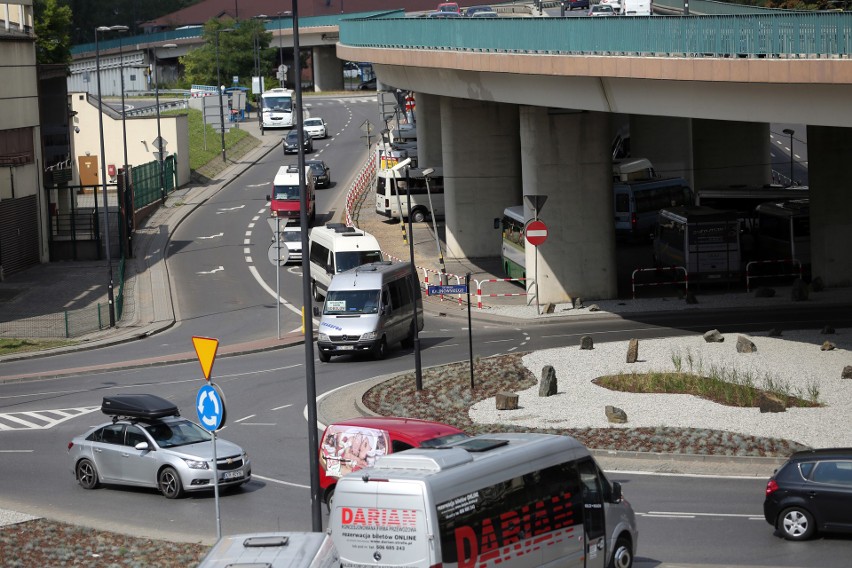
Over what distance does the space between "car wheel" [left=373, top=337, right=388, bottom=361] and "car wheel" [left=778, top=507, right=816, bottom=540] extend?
1907cm

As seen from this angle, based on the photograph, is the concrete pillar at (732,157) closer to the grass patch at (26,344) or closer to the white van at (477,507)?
the grass patch at (26,344)

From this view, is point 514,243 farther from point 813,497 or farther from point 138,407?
point 813,497

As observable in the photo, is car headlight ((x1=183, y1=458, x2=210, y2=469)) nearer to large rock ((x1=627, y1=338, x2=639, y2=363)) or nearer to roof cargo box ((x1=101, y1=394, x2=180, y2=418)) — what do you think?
roof cargo box ((x1=101, y1=394, x2=180, y2=418))

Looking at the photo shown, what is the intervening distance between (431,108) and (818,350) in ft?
128

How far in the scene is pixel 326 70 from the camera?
136125 mm

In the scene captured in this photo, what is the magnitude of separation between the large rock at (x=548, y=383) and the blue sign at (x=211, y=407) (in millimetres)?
12863

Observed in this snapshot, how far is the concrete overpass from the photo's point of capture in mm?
28219

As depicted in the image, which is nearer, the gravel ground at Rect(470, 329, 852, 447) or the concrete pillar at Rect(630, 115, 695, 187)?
the gravel ground at Rect(470, 329, 852, 447)

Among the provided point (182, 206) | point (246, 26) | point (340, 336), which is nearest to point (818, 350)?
point (340, 336)

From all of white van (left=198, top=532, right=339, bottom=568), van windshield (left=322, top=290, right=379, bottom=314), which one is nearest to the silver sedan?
white van (left=198, top=532, right=339, bottom=568)

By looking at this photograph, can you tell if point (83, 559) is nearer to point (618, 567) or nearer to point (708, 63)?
point (618, 567)

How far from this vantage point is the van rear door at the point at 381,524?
44.4ft

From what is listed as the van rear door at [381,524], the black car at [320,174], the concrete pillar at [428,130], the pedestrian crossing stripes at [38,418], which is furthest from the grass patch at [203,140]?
the van rear door at [381,524]

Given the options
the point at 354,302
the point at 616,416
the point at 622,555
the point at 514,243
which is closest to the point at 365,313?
the point at 354,302
